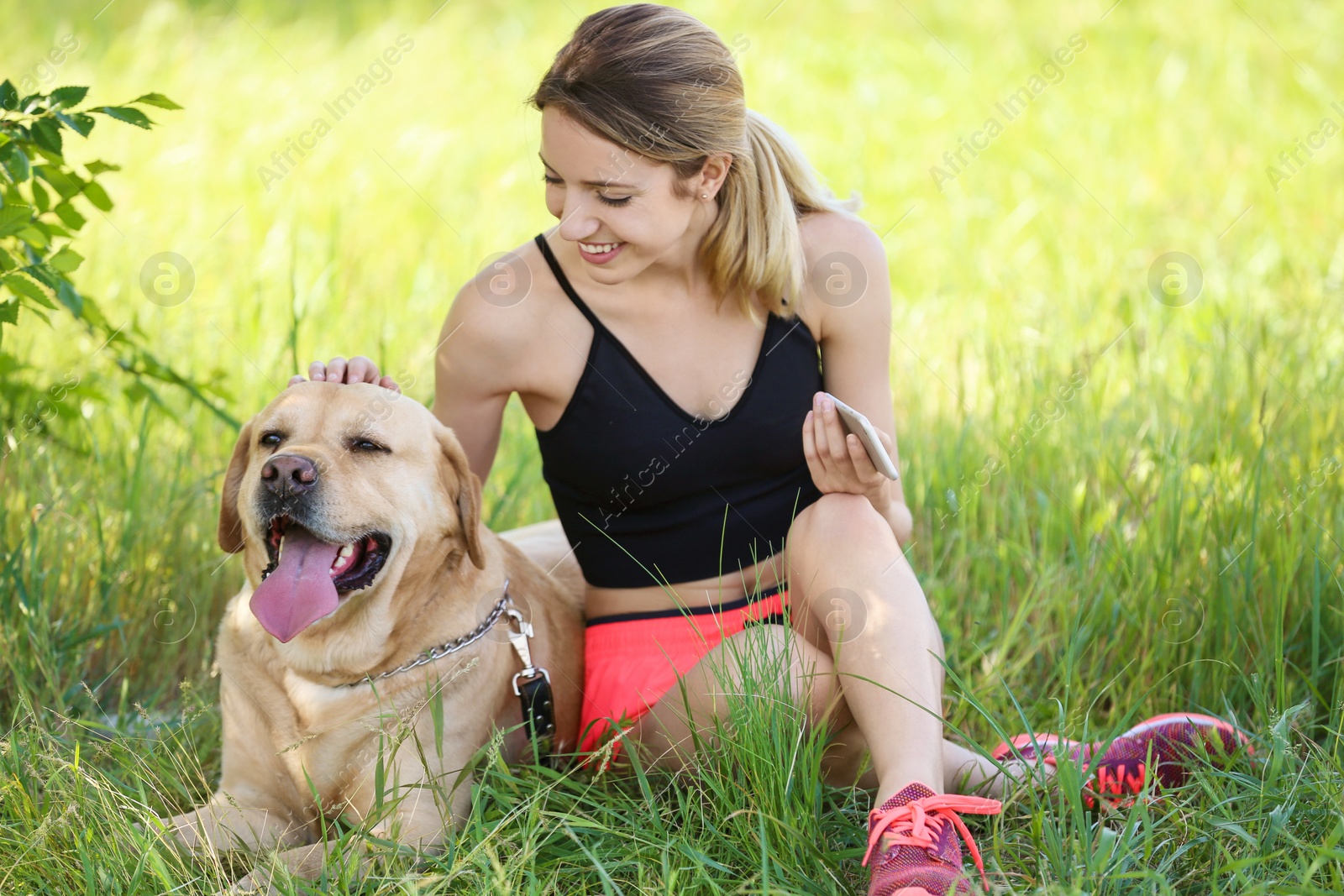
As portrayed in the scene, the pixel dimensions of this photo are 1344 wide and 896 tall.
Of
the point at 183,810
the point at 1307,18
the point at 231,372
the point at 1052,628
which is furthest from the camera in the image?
the point at 1307,18

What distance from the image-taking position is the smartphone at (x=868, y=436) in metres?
2.35

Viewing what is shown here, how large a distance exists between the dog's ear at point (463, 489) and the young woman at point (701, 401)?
0.22 m

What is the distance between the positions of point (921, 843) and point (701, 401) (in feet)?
3.76

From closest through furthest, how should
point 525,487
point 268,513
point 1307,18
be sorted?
point 268,513
point 525,487
point 1307,18

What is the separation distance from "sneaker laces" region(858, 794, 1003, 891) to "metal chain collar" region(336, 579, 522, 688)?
0.95 meters

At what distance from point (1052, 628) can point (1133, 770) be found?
0.83 metres

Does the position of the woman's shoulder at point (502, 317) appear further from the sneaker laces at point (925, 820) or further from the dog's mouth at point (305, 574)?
the sneaker laces at point (925, 820)

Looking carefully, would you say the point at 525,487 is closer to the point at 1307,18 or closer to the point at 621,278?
the point at 621,278

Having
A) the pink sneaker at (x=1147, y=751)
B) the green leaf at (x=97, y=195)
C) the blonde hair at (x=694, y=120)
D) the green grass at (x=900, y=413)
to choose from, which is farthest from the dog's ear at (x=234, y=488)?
the pink sneaker at (x=1147, y=751)

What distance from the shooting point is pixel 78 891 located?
2.06 m

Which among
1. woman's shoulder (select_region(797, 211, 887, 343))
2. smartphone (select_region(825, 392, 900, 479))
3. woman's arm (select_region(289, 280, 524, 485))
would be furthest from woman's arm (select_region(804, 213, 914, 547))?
woman's arm (select_region(289, 280, 524, 485))

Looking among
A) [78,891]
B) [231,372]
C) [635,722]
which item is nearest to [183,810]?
[78,891]

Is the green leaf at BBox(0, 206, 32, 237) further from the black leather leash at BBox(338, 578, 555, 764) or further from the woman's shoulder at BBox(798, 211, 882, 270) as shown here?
the woman's shoulder at BBox(798, 211, 882, 270)

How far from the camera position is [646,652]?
2.70 metres
